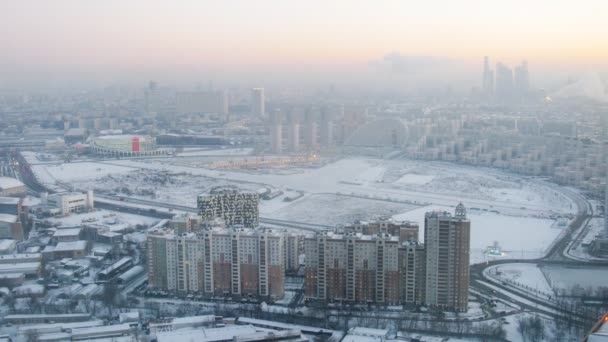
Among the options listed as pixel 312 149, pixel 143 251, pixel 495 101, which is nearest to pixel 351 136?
pixel 312 149

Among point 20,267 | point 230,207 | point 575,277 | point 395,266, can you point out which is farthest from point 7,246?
point 575,277

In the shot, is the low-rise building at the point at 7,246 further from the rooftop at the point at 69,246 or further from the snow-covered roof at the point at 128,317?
the snow-covered roof at the point at 128,317

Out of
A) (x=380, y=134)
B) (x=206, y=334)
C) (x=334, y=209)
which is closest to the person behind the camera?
(x=206, y=334)

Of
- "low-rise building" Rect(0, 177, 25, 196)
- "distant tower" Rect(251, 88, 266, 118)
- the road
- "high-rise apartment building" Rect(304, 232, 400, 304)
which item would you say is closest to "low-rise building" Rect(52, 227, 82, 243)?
"low-rise building" Rect(0, 177, 25, 196)

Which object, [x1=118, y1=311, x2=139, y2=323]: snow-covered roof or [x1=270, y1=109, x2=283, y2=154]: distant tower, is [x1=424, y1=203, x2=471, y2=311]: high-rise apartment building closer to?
[x1=118, y1=311, x2=139, y2=323]: snow-covered roof

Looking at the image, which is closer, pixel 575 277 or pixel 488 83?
pixel 575 277

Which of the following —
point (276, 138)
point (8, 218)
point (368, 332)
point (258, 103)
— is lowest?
point (368, 332)

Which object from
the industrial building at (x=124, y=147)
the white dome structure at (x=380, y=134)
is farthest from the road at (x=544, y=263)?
the industrial building at (x=124, y=147)

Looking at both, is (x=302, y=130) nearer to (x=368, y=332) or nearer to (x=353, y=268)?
(x=353, y=268)
